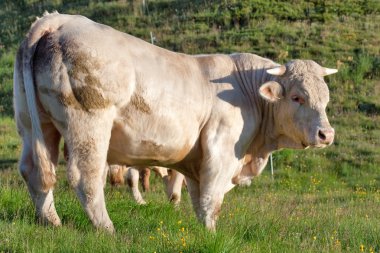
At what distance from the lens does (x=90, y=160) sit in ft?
26.1

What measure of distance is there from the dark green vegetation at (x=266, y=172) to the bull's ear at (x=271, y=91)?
149cm

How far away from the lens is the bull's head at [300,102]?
9391mm

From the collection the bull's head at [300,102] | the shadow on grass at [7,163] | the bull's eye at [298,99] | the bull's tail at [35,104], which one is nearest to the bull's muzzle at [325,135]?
the bull's head at [300,102]

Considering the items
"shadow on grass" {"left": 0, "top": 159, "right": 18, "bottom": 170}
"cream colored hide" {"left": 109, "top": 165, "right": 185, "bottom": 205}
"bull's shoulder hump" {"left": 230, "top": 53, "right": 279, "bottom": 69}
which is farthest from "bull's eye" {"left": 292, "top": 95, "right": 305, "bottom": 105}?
"shadow on grass" {"left": 0, "top": 159, "right": 18, "bottom": 170}

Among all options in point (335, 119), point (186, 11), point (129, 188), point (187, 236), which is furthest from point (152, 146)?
point (186, 11)

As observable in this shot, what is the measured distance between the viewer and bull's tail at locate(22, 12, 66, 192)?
26.0 ft

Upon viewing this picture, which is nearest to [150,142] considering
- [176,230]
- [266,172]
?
[176,230]

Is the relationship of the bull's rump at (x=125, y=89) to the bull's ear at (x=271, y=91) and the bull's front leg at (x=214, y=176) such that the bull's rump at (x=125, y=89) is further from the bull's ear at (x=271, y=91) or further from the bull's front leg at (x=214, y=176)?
the bull's ear at (x=271, y=91)

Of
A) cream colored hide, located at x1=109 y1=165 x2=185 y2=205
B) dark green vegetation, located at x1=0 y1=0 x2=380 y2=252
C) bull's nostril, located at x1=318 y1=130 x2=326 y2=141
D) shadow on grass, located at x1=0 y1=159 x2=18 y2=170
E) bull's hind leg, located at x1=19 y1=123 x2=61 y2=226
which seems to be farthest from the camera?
shadow on grass, located at x1=0 y1=159 x2=18 y2=170

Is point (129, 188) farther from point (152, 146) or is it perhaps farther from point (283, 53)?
point (283, 53)

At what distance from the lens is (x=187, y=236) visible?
7.13 metres

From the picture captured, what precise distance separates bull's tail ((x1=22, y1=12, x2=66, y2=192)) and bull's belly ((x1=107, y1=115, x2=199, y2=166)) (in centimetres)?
81

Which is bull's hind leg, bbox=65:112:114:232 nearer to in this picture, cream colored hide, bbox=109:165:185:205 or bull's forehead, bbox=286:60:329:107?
bull's forehead, bbox=286:60:329:107

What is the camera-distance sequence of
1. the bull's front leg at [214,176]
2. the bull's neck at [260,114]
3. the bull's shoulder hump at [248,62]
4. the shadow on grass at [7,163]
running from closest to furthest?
1. the bull's front leg at [214,176]
2. the bull's neck at [260,114]
3. the bull's shoulder hump at [248,62]
4. the shadow on grass at [7,163]
